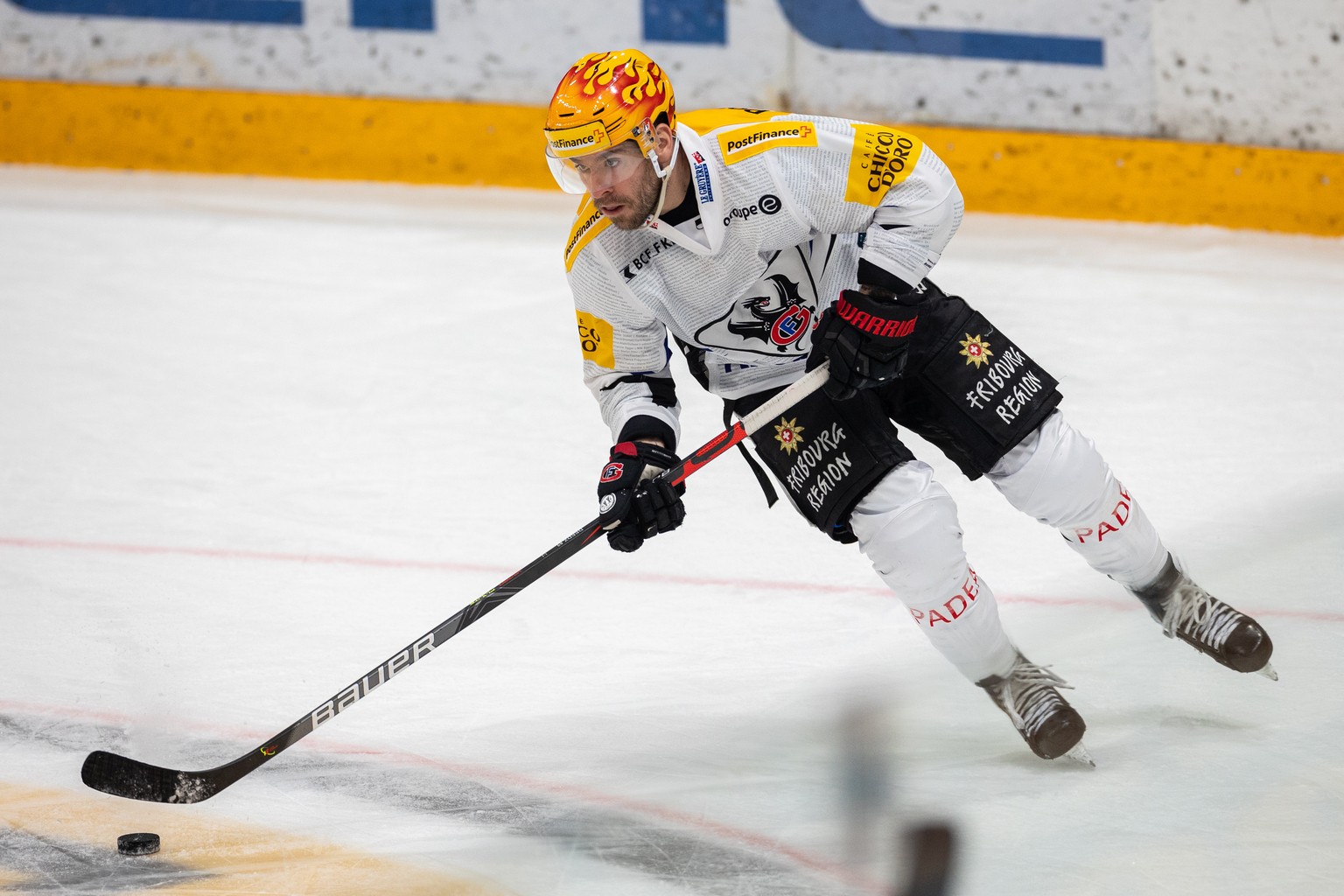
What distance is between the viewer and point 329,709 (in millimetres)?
2527

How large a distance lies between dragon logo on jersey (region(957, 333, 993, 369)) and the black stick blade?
1.44 meters

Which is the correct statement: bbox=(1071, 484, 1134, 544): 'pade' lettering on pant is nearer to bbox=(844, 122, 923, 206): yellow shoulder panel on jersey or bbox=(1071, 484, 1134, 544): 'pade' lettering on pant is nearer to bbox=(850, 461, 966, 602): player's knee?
bbox=(850, 461, 966, 602): player's knee

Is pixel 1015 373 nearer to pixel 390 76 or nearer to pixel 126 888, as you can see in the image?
pixel 126 888

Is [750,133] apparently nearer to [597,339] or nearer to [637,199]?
[637,199]

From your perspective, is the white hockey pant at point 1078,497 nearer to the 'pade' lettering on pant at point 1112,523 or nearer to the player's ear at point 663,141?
the 'pade' lettering on pant at point 1112,523

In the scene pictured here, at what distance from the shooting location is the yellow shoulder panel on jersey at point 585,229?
2.56m

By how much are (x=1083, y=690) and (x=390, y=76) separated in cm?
383

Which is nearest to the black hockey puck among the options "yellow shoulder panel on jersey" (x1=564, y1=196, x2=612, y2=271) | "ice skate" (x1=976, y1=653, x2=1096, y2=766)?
"yellow shoulder panel on jersey" (x1=564, y1=196, x2=612, y2=271)

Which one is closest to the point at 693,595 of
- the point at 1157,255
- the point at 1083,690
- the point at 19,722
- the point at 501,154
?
the point at 1083,690

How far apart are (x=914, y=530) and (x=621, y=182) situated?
0.73 m

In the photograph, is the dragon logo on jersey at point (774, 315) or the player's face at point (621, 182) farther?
the dragon logo on jersey at point (774, 315)

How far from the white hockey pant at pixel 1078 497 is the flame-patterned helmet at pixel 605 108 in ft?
2.67

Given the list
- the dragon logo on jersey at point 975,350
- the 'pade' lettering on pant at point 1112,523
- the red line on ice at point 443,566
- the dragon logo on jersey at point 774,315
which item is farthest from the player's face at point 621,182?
the red line on ice at point 443,566

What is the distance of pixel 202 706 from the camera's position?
9.56 ft
